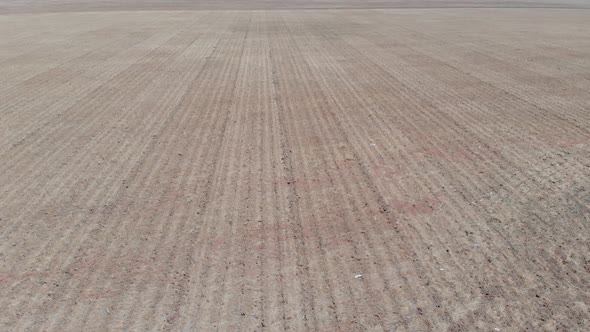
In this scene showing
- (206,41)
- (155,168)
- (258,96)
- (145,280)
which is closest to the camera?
(145,280)

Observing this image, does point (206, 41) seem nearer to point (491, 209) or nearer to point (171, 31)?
point (171, 31)

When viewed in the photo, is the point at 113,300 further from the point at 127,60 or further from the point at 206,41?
the point at 206,41

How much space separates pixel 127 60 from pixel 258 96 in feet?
32.1

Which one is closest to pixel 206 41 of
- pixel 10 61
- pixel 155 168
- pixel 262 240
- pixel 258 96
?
pixel 10 61

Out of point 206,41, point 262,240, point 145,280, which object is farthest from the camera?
point 206,41

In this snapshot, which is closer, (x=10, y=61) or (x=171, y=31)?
(x=10, y=61)

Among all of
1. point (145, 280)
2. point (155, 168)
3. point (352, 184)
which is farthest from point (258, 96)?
point (145, 280)

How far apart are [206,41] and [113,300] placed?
81.7ft

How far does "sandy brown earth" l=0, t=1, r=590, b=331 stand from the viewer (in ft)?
20.4

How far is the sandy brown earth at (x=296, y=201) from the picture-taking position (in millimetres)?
6223

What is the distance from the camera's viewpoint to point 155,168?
10.3 m

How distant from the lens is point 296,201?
349 inches

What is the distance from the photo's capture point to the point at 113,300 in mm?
6316

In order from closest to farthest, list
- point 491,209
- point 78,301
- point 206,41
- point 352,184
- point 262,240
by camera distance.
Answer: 1. point 78,301
2. point 262,240
3. point 491,209
4. point 352,184
5. point 206,41
